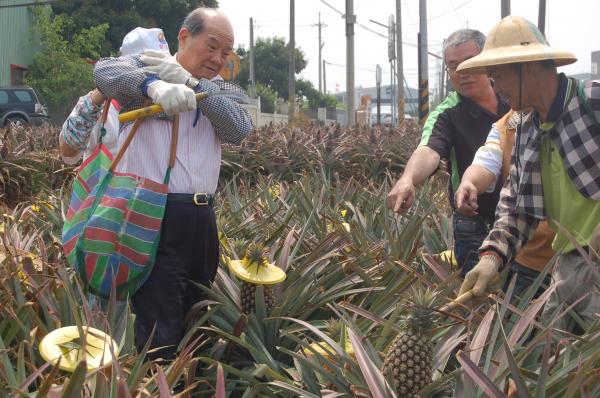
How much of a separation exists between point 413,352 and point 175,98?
1114 mm

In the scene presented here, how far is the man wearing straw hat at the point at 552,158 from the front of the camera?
232cm

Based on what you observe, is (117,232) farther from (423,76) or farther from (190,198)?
(423,76)

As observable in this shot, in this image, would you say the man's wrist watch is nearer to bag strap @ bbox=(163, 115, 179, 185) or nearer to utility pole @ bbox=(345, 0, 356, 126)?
bag strap @ bbox=(163, 115, 179, 185)

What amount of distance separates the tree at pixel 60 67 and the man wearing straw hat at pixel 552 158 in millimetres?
28974

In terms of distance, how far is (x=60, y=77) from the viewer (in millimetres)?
29516

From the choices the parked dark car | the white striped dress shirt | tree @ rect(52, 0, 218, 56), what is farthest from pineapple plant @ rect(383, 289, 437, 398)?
tree @ rect(52, 0, 218, 56)

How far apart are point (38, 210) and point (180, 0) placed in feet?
111

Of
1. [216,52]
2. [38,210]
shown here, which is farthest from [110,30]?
[216,52]

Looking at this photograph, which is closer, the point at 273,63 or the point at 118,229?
the point at 118,229

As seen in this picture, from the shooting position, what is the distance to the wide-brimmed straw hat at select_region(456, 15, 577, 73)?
2.30 m

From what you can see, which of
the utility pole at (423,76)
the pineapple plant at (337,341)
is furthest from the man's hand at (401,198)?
the utility pole at (423,76)

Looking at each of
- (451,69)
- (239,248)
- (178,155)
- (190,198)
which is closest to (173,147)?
(178,155)

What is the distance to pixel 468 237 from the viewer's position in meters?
3.31

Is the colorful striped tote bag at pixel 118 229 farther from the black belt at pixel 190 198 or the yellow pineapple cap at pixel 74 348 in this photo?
the yellow pineapple cap at pixel 74 348
